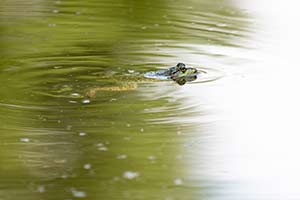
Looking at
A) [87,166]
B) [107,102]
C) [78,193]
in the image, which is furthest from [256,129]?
[78,193]

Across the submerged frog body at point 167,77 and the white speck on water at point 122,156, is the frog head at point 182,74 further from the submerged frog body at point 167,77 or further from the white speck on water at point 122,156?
the white speck on water at point 122,156

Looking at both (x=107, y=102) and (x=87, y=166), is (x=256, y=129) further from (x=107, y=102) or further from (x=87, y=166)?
(x=87, y=166)

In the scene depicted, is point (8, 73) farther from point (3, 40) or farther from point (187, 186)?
point (187, 186)

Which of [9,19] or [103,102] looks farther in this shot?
[9,19]

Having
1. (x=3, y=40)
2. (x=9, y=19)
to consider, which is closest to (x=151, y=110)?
(x=3, y=40)

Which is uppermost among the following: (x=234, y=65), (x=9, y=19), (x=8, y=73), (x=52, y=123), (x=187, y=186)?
(x=9, y=19)

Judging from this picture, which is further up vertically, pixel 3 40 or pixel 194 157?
pixel 3 40

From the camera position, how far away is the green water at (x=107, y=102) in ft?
13.0

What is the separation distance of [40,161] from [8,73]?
164 centimetres

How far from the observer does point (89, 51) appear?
6.31 m

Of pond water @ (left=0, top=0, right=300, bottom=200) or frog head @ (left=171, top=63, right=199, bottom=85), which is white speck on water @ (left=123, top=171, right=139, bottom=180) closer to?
pond water @ (left=0, top=0, right=300, bottom=200)

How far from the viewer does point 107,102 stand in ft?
16.6

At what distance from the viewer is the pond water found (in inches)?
156

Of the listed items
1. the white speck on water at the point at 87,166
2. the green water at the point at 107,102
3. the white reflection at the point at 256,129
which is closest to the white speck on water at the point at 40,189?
the green water at the point at 107,102
